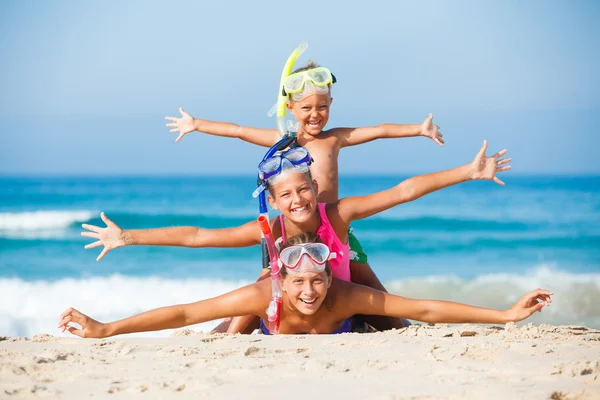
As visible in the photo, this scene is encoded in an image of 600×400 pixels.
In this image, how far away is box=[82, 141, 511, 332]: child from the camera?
570 cm

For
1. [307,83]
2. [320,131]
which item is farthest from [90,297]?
[307,83]

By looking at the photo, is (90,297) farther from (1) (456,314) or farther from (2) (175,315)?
(1) (456,314)

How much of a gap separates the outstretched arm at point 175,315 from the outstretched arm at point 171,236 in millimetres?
398

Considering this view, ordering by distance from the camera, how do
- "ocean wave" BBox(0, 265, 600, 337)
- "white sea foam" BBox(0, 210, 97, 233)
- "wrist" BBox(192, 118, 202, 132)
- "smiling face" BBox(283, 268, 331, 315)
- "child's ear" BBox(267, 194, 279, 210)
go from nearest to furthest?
"smiling face" BBox(283, 268, 331, 315)
"child's ear" BBox(267, 194, 279, 210)
"wrist" BBox(192, 118, 202, 132)
"ocean wave" BBox(0, 265, 600, 337)
"white sea foam" BBox(0, 210, 97, 233)

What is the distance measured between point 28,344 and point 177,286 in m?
9.31

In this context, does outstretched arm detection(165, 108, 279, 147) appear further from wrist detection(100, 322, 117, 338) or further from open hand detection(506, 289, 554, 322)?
open hand detection(506, 289, 554, 322)

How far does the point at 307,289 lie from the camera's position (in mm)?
5605

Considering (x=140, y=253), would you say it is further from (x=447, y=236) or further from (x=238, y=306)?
(x=238, y=306)

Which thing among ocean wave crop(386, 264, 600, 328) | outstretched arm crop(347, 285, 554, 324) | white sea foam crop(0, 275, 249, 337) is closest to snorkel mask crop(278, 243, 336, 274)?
outstretched arm crop(347, 285, 554, 324)

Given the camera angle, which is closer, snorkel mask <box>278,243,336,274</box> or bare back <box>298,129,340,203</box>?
snorkel mask <box>278,243,336,274</box>

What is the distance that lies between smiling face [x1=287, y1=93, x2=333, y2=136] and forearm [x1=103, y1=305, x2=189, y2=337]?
84.1 inches

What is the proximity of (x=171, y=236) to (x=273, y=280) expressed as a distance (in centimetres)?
80

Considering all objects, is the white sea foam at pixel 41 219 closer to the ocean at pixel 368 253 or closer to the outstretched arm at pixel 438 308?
the ocean at pixel 368 253

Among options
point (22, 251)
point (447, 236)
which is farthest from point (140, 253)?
point (447, 236)
